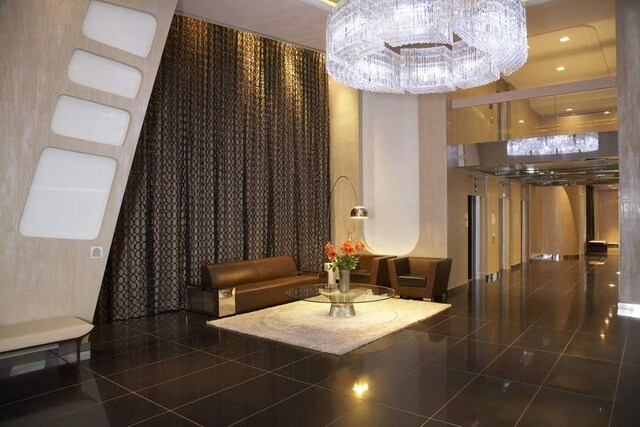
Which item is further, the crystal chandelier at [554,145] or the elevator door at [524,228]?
the elevator door at [524,228]

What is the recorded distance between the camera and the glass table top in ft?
18.4

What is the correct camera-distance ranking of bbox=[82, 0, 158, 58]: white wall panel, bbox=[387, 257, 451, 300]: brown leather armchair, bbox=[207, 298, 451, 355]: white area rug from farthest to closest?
bbox=[387, 257, 451, 300]: brown leather armchair, bbox=[207, 298, 451, 355]: white area rug, bbox=[82, 0, 158, 58]: white wall panel

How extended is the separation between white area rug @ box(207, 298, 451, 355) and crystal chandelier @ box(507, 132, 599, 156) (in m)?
3.40

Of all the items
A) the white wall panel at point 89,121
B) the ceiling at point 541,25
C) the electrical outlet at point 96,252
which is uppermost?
the ceiling at point 541,25

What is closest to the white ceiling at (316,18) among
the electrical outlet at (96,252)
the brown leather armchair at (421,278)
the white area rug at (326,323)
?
the electrical outlet at (96,252)

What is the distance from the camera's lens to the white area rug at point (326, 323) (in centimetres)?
491

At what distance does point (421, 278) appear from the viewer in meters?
7.44

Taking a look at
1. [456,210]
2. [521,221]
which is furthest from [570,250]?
[456,210]

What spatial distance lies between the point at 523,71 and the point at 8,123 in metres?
11.0

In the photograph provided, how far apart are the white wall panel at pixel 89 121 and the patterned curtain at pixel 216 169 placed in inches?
57.1

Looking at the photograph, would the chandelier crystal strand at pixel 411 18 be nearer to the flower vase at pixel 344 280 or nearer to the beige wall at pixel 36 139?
the beige wall at pixel 36 139

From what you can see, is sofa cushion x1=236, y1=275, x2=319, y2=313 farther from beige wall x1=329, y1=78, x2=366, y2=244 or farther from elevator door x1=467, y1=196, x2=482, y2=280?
elevator door x1=467, y1=196, x2=482, y2=280

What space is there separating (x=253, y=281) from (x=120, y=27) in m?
4.11

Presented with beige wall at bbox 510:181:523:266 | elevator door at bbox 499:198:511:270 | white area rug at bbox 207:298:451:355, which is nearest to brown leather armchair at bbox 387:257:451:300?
white area rug at bbox 207:298:451:355
